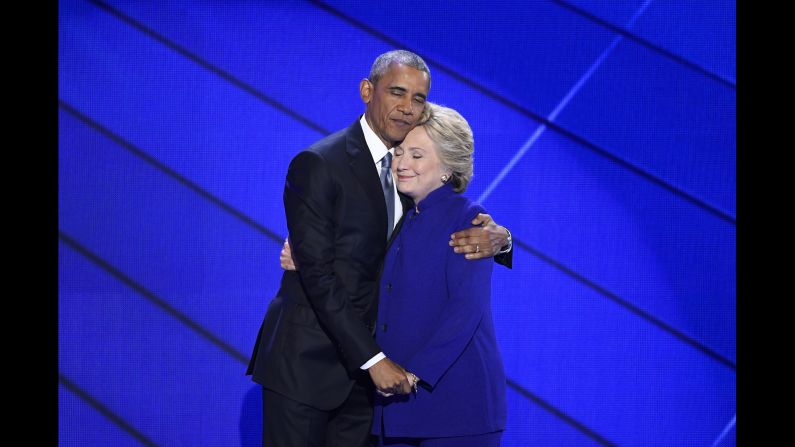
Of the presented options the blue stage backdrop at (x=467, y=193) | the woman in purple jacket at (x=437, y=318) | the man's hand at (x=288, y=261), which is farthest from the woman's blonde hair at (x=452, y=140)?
the blue stage backdrop at (x=467, y=193)

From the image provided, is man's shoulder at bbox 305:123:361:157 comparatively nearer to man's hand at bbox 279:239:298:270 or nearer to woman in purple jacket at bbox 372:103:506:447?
woman in purple jacket at bbox 372:103:506:447

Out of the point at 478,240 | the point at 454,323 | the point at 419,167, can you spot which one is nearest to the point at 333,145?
the point at 419,167

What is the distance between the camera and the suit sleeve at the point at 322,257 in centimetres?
230

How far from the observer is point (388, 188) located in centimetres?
250

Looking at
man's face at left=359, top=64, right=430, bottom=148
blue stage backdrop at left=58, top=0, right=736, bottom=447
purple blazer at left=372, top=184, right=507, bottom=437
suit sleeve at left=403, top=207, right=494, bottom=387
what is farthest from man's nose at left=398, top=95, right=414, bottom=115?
blue stage backdrop at left=58, top=0, right=736, bottom=447

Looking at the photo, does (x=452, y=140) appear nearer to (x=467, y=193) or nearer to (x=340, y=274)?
(x=340, y=274)

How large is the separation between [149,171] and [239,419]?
905 mm

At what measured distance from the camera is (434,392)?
2305 mm

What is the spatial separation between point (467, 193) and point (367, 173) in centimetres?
93

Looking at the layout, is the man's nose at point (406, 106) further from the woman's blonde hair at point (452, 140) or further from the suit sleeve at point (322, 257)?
the suit sleeve at point (322, 257)

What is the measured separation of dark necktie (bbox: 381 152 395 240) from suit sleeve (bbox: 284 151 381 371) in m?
0.18

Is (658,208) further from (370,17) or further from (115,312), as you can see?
(115,312)

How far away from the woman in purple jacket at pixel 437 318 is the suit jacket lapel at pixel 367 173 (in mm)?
62
